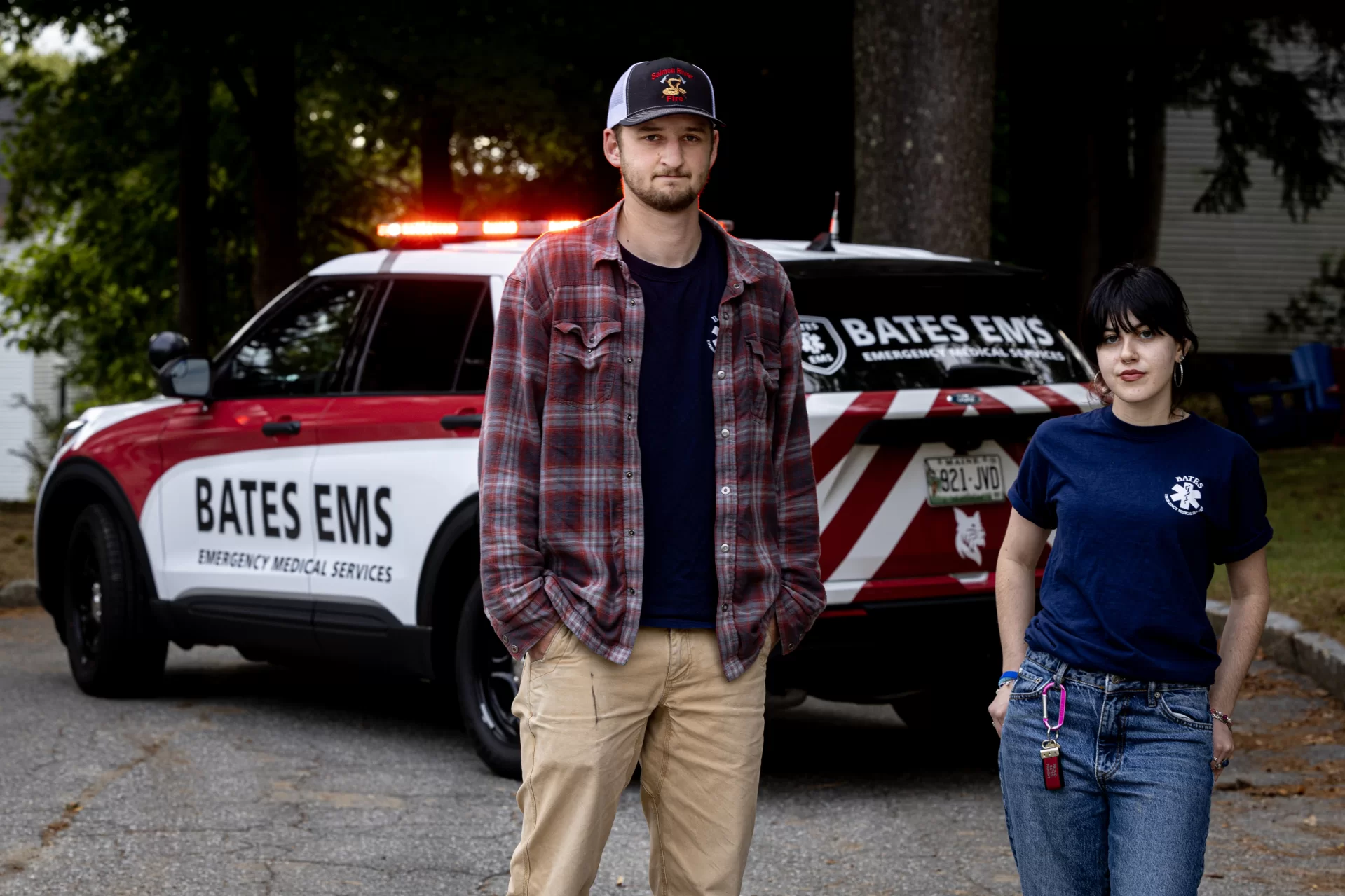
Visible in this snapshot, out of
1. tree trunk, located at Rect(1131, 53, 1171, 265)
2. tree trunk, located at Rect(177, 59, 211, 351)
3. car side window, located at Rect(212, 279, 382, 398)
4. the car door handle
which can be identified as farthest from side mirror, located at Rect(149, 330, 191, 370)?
tree trunk, located at Rect(1131, 53, 1171, 265)

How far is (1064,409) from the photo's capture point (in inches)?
247

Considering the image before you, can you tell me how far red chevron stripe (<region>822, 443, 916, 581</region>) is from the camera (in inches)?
235

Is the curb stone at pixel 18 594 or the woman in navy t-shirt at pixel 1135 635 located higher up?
the woman in navy t-shirt at pixel 1135 635

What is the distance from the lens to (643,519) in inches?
142

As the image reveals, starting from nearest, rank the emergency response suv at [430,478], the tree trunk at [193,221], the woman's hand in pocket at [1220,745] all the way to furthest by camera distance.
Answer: the woman's hand in pocket at [1220,745]
the emergency response suv at [430,478]
the tree trunk at [193,221]

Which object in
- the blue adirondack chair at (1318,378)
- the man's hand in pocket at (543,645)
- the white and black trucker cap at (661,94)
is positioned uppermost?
the white and black trucker cap at (661,94)

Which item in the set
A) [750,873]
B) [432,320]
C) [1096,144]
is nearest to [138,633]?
[432,320]

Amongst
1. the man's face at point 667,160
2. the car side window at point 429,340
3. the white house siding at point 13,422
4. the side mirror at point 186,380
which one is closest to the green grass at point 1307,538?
the car side window at point 429,340

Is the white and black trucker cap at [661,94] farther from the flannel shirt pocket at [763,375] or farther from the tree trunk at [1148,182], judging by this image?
the tree trunk at [1148,182]

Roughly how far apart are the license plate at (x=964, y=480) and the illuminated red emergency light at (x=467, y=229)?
1759 millimetres

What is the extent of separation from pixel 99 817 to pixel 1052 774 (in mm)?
3703

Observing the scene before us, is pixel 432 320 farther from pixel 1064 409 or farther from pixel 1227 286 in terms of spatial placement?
pixel 1227 286

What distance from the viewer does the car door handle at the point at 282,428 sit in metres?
7.35

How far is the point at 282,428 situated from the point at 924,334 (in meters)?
2.56
